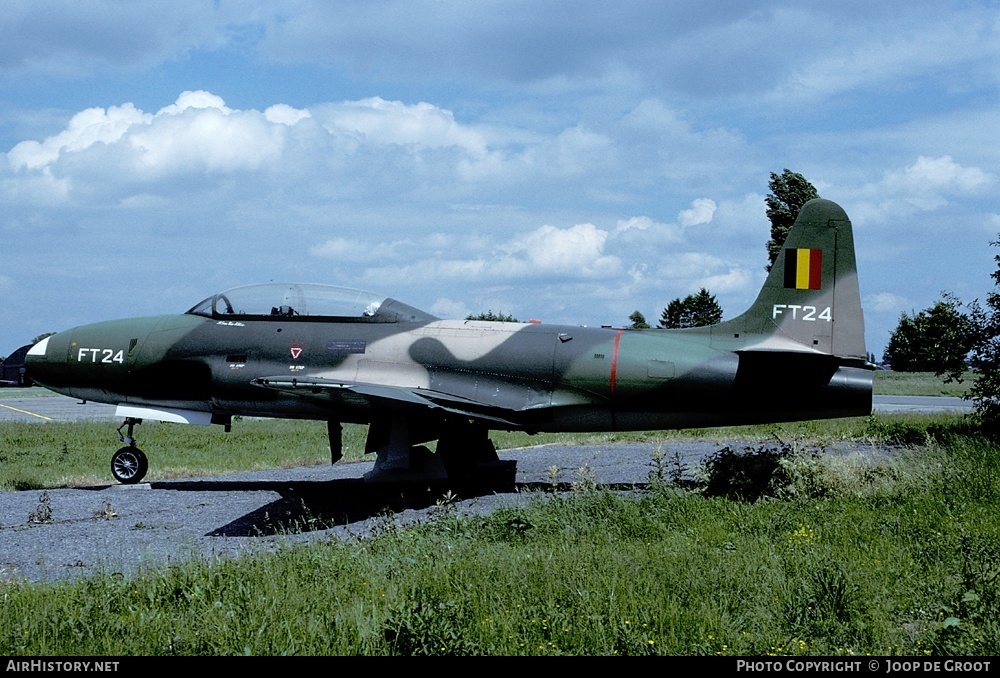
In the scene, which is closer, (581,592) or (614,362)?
(581,592)

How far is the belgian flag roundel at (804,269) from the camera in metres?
12.4

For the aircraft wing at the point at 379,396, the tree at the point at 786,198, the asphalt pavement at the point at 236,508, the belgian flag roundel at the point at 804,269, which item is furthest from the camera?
the tree at the point at 786,198

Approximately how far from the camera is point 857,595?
6.23 meters

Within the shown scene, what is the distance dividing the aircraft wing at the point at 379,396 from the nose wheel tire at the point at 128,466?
10.7 ft

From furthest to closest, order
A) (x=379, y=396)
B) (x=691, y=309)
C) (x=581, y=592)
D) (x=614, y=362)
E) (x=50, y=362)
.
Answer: (x=691, y=309), (x=50, y=362), (x=614, y=362), (x=379, y=396), (x=581, y=592)

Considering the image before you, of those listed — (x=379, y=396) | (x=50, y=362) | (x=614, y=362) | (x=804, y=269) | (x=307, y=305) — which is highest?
(x=804, y=269)

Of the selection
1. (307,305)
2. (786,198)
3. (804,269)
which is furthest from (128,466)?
(786,198)

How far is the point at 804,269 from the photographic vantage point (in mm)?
12430

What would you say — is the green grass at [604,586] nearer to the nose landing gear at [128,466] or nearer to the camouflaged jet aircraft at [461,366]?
the camouflaged jet aircraft at [461,366]

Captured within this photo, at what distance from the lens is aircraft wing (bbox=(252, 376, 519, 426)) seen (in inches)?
446

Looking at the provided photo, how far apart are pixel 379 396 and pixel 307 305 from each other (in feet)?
9.72

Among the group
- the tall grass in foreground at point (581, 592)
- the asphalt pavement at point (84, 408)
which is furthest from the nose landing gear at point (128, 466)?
the asphalt pavement at point (84, 408)

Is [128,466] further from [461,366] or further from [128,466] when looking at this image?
[461,366]

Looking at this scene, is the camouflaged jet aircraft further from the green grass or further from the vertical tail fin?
the green grass
